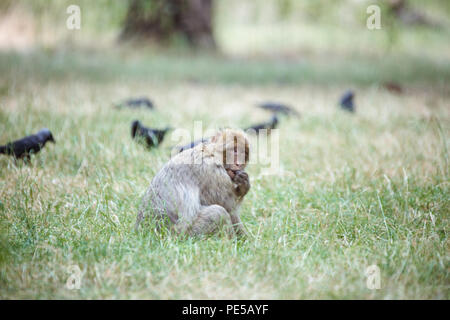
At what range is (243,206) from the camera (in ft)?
14.0

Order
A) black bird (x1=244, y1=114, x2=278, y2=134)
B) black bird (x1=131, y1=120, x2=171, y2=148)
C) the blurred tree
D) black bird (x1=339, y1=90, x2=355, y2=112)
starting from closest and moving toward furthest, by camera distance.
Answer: black bird (x1=131, y1=120, x2=171, y2=148) → black bird (x1=244, y1=114, x2=278, y2=134) → black bird (x1=339, y1=90, x2=355, y2=112) → the blurred tree

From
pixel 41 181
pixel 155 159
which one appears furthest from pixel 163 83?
pixel 41 181

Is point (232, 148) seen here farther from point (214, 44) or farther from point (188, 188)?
point (214, 44)

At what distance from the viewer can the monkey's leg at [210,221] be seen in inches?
129

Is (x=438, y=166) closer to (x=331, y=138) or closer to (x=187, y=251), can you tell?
(x=331, y=138)

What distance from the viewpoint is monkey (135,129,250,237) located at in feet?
10.8

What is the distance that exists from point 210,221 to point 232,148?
62 centimetres

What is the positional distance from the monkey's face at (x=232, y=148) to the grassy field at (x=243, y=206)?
1.73 feet

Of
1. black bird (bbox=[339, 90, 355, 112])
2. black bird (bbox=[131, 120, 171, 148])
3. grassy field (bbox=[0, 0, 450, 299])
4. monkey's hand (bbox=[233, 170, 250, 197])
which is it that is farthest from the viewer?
black bird (bbox=[339, 90, 355, 112])

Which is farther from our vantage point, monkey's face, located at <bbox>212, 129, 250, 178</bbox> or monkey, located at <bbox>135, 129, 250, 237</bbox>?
monkey's face, located at <bbox>212, 129, 250, 178</bbox>

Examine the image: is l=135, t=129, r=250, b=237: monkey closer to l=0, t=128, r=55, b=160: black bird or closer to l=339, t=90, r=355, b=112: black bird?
l=0, t=128, r=55, b=160: black bird

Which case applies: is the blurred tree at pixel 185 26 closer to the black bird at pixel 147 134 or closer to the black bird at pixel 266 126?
the black bird at pixel 266 126

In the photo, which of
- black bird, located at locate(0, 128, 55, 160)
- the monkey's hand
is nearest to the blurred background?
black bird, located at locate(0, 128, 55, 160)

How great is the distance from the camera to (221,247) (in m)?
3.22
